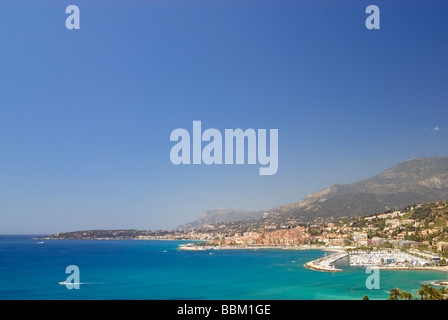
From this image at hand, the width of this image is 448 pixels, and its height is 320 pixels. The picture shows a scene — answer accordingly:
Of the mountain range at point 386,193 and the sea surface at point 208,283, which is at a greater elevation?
the mountain range at point 386,193

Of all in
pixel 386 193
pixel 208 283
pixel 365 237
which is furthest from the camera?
pixel 386 193

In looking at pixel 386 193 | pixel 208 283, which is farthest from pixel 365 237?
pixel 386 193

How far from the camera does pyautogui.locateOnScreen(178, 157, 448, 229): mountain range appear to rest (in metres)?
44.5

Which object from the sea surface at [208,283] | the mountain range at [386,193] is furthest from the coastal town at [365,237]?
the mountain range at [386,193]

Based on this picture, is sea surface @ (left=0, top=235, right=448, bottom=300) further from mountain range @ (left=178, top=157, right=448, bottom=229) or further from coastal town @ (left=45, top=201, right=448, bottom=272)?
mountain range @ (left=178, top=157, right=448, bottom=229)

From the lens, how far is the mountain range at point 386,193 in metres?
44.5

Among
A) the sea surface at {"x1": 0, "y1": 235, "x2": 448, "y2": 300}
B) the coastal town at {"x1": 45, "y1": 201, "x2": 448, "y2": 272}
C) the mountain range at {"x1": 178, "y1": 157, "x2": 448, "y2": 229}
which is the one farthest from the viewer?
the mountain range at {"x1": 178, "y1": 157, "x2": 448, "y2": 229}

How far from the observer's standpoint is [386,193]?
49438 mm

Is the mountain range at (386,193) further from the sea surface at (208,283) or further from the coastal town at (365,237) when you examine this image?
the sea surface at (208,283)

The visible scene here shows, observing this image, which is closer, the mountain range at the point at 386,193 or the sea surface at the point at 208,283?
the sea surface at the point at 208,283

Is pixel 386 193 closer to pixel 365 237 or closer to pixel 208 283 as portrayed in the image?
pixel 365 237

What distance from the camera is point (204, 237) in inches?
2060

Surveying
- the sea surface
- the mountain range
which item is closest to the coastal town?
the sea surface
